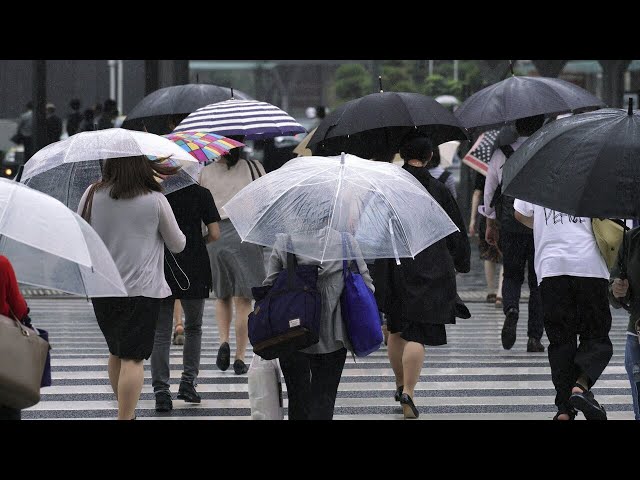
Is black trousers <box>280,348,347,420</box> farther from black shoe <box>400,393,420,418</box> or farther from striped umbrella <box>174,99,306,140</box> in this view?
striped umbrella <box>174,99,306,140</box>

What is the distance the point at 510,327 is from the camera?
11.0 m

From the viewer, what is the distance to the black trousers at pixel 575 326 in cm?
747

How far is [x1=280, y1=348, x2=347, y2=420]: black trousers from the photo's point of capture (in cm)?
642

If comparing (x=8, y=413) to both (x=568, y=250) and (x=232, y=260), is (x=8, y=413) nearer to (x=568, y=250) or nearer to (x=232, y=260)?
(x=568, y=250)

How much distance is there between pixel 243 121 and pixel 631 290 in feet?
12.2

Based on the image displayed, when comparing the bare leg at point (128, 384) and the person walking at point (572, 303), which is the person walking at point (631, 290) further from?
the bare leg at point (128, 384)

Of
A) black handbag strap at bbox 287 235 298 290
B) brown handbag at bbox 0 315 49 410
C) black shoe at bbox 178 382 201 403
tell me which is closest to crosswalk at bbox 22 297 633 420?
black shoe at bbox 178 382 201 403

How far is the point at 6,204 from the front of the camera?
5.20 m

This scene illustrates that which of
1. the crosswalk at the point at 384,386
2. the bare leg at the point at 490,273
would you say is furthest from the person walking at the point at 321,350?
the bare leg at the point at 490,273

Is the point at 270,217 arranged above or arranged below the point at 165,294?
above

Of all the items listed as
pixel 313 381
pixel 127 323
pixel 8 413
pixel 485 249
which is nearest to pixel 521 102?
pixel 485 249

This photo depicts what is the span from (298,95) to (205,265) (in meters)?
24.3
